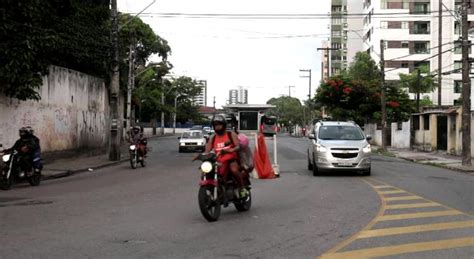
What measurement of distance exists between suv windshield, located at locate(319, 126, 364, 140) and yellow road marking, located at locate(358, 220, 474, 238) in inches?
393

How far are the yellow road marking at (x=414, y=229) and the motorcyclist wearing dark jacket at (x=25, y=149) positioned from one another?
11.0m

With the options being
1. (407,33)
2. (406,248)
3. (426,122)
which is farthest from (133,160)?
(407,33)

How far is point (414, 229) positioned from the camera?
902cm

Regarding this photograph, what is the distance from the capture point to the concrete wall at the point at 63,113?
21.2 m

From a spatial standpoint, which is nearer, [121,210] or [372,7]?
[121,210]

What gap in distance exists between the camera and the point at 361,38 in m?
98.3

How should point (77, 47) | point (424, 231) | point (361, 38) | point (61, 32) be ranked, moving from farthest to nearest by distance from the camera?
point (361, 38) < point (77, 47) < point (61, 32) < point (424, 231)

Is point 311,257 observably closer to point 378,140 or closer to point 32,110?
point 32,110

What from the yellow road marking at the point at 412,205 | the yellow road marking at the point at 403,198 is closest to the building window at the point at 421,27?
the yellow road marking at the point at 403,198

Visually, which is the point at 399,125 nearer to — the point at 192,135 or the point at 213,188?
the point at 192,135

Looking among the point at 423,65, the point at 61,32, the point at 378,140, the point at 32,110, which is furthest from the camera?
the point at 423,65

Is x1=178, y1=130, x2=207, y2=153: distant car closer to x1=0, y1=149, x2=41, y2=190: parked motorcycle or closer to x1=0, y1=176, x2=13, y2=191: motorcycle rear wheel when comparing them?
x1=0, y1=149, x2=41, y2=190: parked motorcycle

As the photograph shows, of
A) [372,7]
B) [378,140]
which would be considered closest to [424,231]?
[378,140]

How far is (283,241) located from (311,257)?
1006 millimetres
